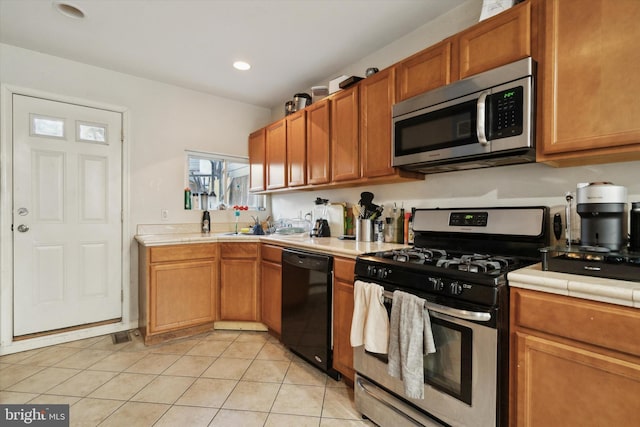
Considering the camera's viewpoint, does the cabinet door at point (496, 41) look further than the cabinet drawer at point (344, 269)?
No

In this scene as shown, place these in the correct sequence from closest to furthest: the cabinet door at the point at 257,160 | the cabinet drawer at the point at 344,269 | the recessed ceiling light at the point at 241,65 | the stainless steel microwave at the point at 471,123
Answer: the stainless steel microwave at the point at 471,123, the cabinet drawer at the point at 344,269, the recessed ceiling light at the point at 241,65, the cabinet door at the point at 257,160

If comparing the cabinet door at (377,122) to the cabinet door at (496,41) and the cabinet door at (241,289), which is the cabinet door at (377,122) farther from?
the cabinet door at (241,289)

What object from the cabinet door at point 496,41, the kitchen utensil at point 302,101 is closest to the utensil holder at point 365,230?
the cabinet door at point 496,41

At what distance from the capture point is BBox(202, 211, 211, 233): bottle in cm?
345

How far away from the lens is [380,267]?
158cm

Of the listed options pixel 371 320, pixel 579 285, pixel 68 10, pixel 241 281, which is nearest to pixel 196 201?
pixel 241 281

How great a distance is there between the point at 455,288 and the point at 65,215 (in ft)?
10.8

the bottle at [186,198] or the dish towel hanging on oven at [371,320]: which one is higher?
the bottle at [186,198]

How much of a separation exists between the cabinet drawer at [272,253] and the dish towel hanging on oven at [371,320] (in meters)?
1.09

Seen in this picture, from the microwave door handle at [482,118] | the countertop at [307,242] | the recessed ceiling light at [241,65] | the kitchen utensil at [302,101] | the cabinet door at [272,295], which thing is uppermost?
the recessed ceiling light at [241,65]

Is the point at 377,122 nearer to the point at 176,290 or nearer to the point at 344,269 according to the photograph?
the point at 344,269

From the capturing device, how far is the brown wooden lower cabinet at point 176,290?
2572 millimetres

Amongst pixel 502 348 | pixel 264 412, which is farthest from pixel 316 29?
pixel 264 412

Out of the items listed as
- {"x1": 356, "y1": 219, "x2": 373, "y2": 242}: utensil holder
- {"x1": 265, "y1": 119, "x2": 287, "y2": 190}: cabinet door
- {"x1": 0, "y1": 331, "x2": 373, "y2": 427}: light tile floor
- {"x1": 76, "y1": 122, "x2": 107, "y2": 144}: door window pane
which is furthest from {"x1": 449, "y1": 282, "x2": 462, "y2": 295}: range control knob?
{"x1": 76, "y1": 122, "x2": 107, "y2": 144}: door window pane
